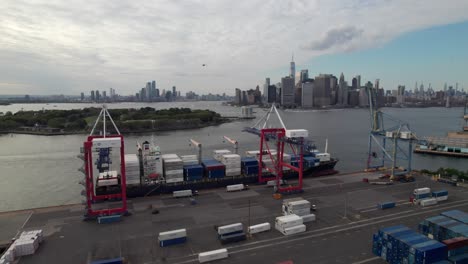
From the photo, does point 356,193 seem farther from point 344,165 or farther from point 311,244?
Result: point 344,165

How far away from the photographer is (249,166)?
34344 millimetres

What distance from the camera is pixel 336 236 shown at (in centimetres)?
2064

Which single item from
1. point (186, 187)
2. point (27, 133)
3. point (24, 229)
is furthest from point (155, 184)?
point (27, 133)

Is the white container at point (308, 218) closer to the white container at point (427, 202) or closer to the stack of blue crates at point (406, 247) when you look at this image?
the stack of blue crates at point (406, 247)

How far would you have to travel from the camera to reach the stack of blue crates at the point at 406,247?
50.6 feet

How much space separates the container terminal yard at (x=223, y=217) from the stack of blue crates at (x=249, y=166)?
29cm

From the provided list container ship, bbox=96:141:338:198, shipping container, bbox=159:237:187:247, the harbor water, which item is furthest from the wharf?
the harbor water

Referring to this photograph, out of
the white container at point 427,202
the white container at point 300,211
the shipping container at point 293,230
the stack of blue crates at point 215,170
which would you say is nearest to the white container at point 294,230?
the shipping container at point 293,230

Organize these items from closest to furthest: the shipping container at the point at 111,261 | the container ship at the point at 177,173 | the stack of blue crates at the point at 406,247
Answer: the stack of blue crates at the point at 406,247, the shipping container at the point at 111,261, the container ship at the point at 177,173

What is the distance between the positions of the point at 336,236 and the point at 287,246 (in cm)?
399

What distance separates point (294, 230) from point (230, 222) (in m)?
5.02

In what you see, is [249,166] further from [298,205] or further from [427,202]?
[427,202]

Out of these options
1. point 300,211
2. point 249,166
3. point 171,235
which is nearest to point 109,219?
point 171,235

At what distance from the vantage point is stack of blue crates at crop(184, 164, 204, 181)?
31.7m
